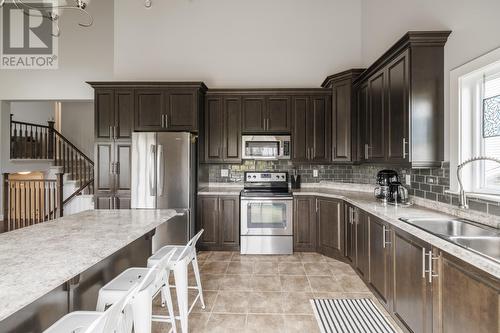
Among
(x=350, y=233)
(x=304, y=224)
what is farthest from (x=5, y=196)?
(x=350, y=233)

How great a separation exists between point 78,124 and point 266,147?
266 inches

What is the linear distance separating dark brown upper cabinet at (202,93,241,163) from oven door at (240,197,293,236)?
766 mm

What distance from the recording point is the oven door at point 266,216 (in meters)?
3.89

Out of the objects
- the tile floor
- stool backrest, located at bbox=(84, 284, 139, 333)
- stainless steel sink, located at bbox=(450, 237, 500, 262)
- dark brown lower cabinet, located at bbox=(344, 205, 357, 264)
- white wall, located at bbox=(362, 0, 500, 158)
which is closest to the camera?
stool backrest, located at bbox=(84, 284, 139, 333)

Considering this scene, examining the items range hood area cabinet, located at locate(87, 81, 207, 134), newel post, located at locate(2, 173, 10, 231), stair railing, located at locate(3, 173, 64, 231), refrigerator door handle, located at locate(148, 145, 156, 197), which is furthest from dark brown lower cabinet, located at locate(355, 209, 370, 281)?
newel post, located at locate(2, 173, 10, 231)

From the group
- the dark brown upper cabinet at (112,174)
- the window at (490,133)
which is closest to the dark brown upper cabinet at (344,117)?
the window at (490,133)

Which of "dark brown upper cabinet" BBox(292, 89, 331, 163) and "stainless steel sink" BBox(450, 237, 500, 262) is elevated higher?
"dark brown upper cabinet" BBox(292, 89, 331, 163)

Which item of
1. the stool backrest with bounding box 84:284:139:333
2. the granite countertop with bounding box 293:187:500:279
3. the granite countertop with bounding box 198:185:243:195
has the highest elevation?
the granite countertop with bounding box 198:185:243:195

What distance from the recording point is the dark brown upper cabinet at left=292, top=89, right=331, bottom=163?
4.14 m

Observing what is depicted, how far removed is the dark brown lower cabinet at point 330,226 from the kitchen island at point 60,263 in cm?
233

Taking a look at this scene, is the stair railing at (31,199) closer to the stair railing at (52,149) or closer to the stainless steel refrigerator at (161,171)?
the stair railing at (52,149)

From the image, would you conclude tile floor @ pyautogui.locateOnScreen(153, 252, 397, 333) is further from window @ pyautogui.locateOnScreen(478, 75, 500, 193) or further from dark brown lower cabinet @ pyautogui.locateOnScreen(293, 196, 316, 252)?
window @ pyautogui.locateOnScreen(478, 75, 500, 193)

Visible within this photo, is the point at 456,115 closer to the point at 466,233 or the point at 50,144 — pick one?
the point at 466,233

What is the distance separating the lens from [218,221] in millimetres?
4008
